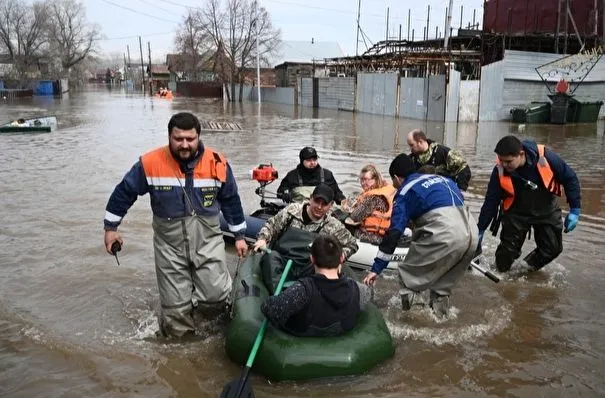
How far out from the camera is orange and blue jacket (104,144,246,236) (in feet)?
13.9

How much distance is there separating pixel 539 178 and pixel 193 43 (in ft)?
184

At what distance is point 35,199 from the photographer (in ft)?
32.6

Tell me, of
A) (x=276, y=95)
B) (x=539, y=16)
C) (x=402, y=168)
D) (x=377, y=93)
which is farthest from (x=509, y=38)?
(x=402, y=168)

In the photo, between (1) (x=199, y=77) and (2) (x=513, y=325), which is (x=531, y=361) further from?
(1) (x=199, y=77)

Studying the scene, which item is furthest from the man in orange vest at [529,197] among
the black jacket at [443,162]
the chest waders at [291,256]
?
the chest waders at [291,256]

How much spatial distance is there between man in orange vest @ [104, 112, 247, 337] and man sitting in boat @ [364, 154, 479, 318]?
127cm

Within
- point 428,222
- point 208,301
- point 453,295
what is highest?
point 428,222

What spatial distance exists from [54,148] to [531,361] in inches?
603

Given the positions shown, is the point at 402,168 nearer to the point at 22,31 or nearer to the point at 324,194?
the point at 324,194

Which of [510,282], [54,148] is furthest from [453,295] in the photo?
[54,148]

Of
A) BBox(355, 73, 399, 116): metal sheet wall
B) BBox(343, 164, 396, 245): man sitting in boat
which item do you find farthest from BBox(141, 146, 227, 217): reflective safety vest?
BBox(355, 73, 399, 116): metal sheet wall

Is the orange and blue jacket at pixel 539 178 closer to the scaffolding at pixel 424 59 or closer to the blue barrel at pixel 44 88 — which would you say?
the scaffolding at pixel 424 59

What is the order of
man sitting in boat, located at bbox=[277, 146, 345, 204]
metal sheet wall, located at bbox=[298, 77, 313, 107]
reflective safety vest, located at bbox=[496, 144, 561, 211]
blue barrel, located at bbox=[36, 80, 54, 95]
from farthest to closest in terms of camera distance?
blue barrel, located at bbox=[36, 80, 54, 95] → metal sheet wall, located at bbox=[298, 77, 313, 107] → man sitting in boat, located at bbox=[277, 146, 345, 204] → reflective safety vest, located at bbox=[496, 144, 561, 211]

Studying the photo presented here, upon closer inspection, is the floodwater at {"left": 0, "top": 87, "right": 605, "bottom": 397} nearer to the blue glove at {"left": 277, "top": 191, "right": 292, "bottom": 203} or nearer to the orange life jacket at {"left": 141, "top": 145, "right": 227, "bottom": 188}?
the blue glove at {"left": 277, "top": 191, "right": 292, "bottom": 203}
